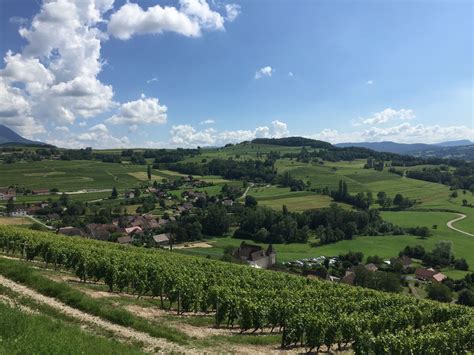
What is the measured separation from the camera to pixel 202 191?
144 metres

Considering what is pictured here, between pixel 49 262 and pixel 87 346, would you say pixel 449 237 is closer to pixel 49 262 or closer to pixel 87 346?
pixel 49 262

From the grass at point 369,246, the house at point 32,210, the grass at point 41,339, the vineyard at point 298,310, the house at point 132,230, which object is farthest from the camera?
the house at point 32,210

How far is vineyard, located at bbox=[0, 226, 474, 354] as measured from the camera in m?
18.9

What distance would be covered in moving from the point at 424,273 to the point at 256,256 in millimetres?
30299

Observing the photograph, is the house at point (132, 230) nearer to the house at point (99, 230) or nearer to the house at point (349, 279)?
the house at point (99, 230)

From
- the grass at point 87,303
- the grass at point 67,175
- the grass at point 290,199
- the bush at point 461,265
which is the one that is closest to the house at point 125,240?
the grass at point 290,199

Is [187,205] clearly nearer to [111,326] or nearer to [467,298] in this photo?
[467,298]

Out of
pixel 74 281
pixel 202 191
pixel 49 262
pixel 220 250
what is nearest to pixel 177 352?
pixel 74 281

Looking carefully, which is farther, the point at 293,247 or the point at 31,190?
the point at 31,190

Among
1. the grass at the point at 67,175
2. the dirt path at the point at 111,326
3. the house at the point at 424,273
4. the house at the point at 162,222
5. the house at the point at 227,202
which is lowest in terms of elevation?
the house at the point at 424,273

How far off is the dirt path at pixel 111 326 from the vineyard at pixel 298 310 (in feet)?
16.5

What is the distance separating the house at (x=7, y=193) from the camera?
117438 millimetres

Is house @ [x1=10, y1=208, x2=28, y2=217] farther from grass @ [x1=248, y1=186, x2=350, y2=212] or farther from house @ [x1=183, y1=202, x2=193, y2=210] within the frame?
grass @ [x1=248, y1=186, x2=350, y2=212]

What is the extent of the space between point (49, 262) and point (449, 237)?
88926mm
